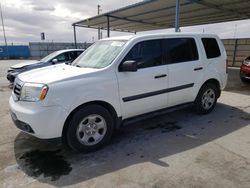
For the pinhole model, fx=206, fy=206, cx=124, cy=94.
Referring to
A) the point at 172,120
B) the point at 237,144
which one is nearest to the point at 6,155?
the point at 172,120

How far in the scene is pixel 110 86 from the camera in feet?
11.2

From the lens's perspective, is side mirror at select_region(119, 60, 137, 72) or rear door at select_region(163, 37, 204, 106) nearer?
side mirror at select_region(119, 60, 137, 72)

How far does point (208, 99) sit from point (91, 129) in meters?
3.20

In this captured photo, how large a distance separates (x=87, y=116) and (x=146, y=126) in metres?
1.68

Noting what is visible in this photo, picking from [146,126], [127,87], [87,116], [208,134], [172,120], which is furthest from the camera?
[172,120]

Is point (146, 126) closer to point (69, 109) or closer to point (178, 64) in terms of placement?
point (178, 64)

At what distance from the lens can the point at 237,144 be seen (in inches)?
143

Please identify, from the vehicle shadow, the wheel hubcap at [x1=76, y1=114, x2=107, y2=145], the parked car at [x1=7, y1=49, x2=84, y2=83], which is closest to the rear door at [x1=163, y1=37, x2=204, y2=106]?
the vehicle shadow

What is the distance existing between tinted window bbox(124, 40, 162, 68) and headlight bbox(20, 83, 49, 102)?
147cm

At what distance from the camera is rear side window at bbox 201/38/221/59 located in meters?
4.87

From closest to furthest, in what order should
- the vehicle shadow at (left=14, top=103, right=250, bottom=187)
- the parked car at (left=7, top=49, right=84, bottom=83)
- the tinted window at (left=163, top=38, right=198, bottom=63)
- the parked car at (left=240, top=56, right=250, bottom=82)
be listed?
the vehicle shadow at (left=14, top=103, right=250, bottom=187) < the tinted window at (left=163, top=38, right=198, bottom=63) < the parked car at (left=7, top=49, right=84, bottom=83) < the parked car at (left=240, top=56, right=250, bottom=82)

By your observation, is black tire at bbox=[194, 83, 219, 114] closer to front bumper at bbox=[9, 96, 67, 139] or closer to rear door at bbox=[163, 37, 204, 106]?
rear door at bbox=[163, 37, 204, 106]

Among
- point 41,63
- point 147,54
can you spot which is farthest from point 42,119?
point 41,63

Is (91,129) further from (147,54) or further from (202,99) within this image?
(202,99)
